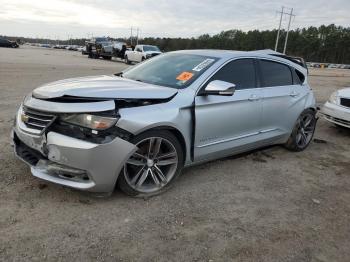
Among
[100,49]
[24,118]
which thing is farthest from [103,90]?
[100,49]

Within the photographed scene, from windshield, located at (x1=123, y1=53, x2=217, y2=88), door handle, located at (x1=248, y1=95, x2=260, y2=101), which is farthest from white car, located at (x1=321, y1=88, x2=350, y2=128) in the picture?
windshield, located at (x1=123, y1=53, x2=217, y2=88)

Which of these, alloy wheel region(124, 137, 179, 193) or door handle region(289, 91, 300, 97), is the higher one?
door handle region(289, 91, 300, 97)

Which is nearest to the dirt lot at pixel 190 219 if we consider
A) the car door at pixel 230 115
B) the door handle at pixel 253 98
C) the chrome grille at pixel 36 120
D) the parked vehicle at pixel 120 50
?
the car door at pixel 230 115

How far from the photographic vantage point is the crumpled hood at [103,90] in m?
3.68

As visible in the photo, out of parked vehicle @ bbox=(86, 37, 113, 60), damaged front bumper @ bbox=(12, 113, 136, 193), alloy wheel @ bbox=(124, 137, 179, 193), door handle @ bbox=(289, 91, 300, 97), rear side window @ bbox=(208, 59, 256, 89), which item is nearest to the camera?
damaged front bumper @ bbox=(12, 113, 136, 193)

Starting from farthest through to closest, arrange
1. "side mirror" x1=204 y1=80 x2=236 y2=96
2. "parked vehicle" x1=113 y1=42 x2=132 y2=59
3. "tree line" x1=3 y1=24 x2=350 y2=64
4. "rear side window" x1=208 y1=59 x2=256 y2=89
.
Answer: "tree line" x1=3 y1=24 x2=350 y2=64 < "parked vehicle" x1=113 y1=42 x2=132 y2=59 < "rear side window" x1=208 y1=59 x2=256 y2=89 < "side mirror" x1=204 y1=80 x2=236 y2=96

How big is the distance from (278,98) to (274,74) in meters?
0.39

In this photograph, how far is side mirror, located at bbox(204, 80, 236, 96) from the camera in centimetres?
423

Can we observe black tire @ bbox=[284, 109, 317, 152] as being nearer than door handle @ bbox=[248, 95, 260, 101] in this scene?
No

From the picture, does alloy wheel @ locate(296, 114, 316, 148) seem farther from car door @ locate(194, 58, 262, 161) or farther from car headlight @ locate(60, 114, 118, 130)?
car headlight @ locate(60, 114, 118, 130)

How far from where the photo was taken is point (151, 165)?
402 centimetres

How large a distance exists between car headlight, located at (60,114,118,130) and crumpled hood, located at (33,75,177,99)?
0.22 m

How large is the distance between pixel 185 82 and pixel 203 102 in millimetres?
327

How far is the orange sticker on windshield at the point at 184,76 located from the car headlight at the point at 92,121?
48.4 inches
